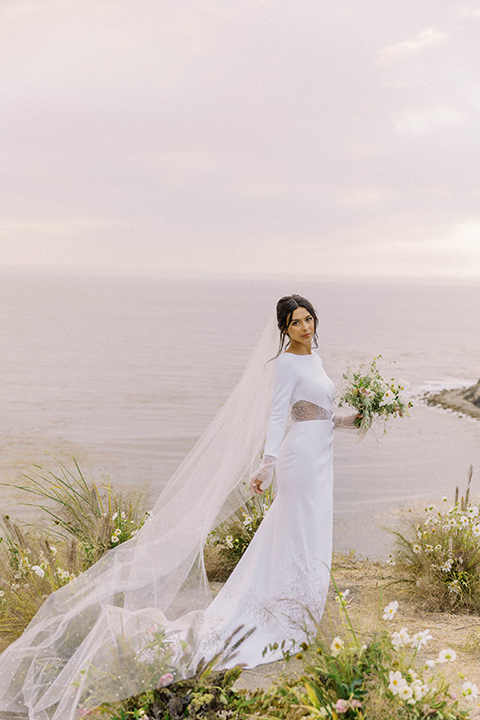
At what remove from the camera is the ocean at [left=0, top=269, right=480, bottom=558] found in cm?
1642

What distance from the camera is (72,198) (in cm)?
8925

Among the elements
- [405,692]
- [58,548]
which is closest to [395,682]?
[405,692]

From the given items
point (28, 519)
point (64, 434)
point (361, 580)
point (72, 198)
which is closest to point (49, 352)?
point (64, 434)

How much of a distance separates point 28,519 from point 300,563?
999 centimetres

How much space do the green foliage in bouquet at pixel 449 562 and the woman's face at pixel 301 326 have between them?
1.95 metres

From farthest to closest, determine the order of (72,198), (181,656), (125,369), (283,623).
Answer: (72,198) → (125,369) → (283,623) → (181,656)

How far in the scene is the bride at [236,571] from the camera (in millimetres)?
3902

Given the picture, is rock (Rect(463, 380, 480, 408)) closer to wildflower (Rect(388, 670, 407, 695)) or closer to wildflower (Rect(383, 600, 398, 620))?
wildflower (Rect(383, 600, 398, 620))

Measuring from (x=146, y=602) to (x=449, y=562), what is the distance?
2.75 metres

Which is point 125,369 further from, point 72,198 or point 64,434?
point 72,198

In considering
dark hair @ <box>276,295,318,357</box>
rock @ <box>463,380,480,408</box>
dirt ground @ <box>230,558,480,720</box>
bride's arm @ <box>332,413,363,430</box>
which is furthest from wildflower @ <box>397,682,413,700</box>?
rock @ <box>463,380,480,408</box>

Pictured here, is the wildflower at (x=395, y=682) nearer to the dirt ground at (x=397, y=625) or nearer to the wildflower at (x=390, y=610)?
the wildflower at (x=390, y=610)

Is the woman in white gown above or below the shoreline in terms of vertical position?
above

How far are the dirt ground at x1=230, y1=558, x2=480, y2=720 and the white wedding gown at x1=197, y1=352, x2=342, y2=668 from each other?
10.0 inches
